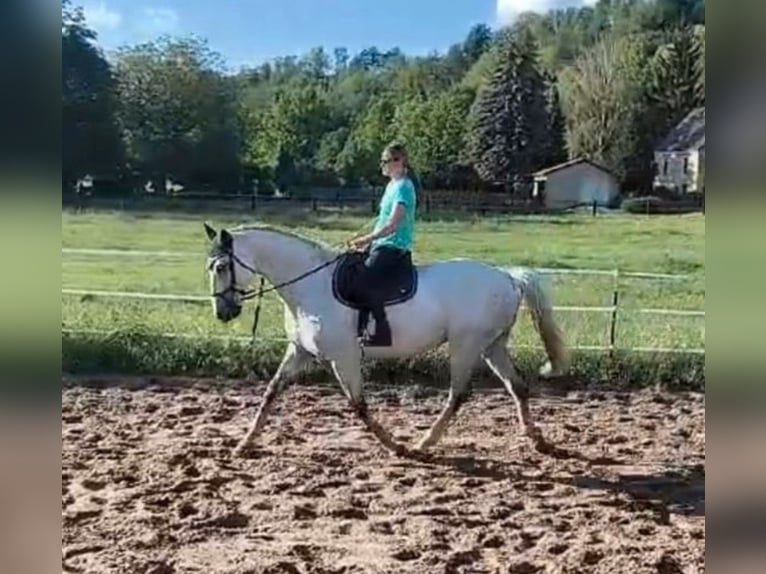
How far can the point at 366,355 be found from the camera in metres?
2.71

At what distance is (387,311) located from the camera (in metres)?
2.55

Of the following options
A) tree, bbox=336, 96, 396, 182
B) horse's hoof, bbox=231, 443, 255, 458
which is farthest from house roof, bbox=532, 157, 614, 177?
horse's hoof, bbox=231, 443, 255, 458

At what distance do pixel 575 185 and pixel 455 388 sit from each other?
73cm

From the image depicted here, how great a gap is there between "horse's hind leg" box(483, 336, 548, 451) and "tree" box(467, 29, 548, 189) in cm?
49

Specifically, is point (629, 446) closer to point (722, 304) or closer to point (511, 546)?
point (511, 546)

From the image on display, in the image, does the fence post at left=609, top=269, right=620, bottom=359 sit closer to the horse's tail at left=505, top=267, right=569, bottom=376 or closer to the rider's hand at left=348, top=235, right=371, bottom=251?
the horse's tail at left=505, top=267, right=569, bottom=376

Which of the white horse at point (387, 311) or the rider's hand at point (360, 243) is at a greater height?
the rider's hand at point (360, 243)

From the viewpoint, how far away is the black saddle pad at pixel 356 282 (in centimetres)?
251

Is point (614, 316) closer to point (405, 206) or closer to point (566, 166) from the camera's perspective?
point (566, 166)

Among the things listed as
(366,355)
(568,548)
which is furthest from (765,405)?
(366,355)

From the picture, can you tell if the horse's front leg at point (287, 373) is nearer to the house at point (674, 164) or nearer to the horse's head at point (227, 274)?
the horse's head at point (227, 274)

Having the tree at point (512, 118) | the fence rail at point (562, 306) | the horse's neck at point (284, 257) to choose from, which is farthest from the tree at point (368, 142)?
the fence rail at point (562, 306)

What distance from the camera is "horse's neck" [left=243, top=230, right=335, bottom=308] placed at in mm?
2545

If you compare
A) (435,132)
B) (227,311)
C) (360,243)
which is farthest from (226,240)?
(435,132)
